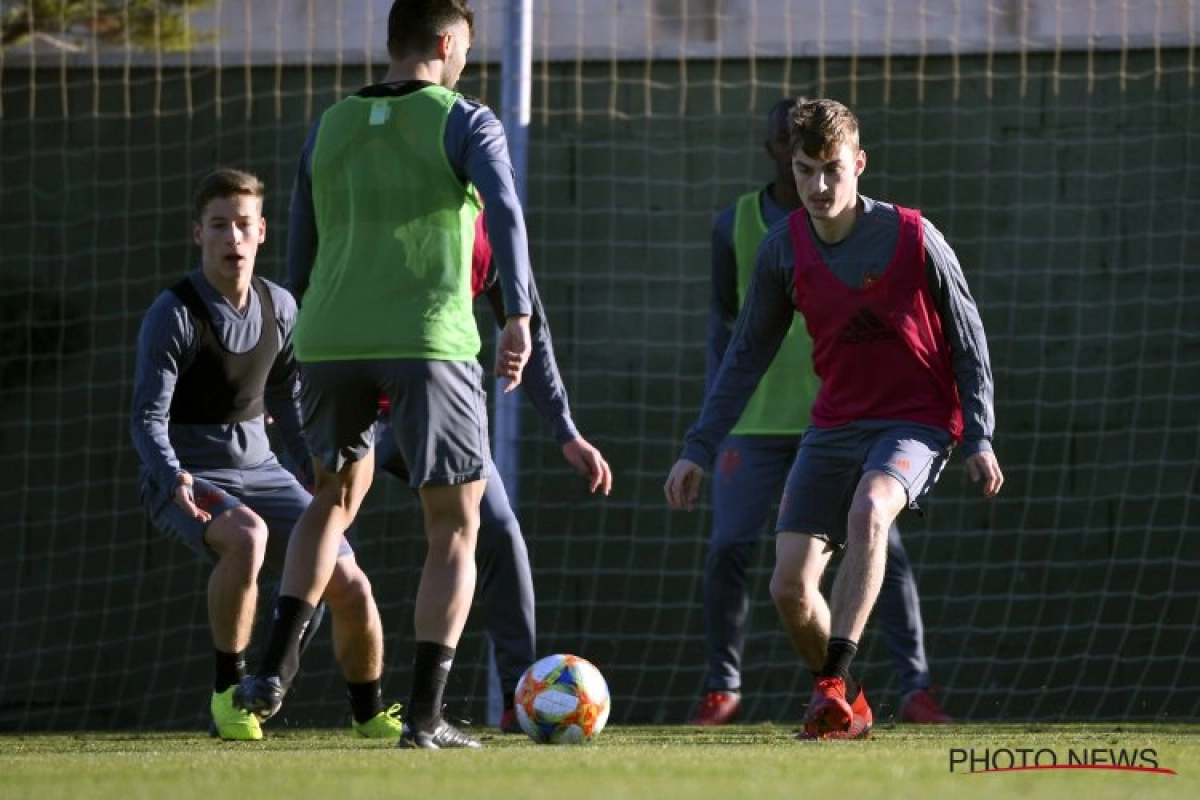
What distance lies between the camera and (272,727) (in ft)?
26.3

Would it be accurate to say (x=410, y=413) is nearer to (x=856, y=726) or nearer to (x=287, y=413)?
(x=856, y=726)

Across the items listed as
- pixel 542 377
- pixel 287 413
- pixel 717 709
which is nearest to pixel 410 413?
pixel 542 377

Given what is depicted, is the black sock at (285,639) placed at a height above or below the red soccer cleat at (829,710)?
above

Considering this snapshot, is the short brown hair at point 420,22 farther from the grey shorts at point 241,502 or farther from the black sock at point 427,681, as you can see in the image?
the grey shorts at point 241,502

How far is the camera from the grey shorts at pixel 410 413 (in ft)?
16.2

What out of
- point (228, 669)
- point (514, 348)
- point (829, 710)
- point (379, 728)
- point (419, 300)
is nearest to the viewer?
point (514, 348)

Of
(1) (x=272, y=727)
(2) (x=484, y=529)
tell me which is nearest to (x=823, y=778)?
(2) (x=484, y=529)

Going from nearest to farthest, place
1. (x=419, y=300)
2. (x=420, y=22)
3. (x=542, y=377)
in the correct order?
(x=419, y=300)
(x=420, y=22)
(x=542, y=377)

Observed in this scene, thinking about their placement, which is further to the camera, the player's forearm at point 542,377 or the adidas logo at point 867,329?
the player's forearm at point 542,377

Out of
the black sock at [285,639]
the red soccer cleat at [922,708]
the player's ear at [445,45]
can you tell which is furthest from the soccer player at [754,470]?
the black sock at [285,639]

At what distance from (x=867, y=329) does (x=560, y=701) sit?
4.07 feet

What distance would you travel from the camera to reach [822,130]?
551 centimetres

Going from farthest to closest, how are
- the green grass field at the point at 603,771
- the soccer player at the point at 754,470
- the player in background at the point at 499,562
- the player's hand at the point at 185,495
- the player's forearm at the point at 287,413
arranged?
the soccer player at the point at 754,470, the player's forearm at the point at 287,413, the player in background at the point at 499,562, the player's hand at the point at 185,495, the green grass field at the point at 603,771

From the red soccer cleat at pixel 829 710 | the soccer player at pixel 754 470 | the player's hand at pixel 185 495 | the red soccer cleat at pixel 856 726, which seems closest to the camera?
the red soccer cleat at pixel 829 710
